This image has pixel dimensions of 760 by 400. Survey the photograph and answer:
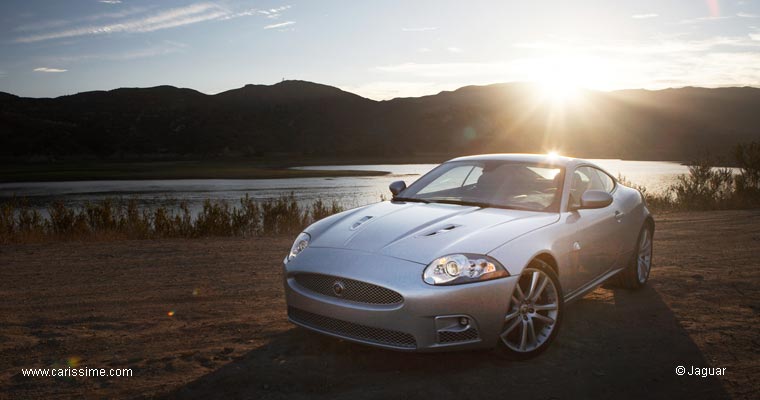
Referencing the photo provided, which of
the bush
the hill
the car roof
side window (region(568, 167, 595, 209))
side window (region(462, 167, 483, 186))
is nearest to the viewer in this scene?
side window (region(568, 167, 595, 209))

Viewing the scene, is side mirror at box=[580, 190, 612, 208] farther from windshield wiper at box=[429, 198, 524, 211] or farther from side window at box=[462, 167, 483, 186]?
side window at box=[462, 167, 483, 186]

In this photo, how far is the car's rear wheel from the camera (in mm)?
4309

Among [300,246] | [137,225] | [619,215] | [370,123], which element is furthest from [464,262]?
[370,123]

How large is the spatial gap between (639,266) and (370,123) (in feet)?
351

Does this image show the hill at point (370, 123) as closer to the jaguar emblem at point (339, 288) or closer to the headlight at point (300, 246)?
the headlight at point (300, 246)

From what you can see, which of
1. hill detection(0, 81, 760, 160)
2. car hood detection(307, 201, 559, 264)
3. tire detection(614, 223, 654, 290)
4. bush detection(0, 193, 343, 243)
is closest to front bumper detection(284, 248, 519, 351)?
car hood detection(307, 201, 559, 264)

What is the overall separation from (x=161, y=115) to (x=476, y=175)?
110854 millimetres

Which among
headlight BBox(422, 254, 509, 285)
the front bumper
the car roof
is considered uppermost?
the car roof

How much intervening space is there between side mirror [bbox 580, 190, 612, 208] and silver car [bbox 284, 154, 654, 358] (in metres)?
0.02

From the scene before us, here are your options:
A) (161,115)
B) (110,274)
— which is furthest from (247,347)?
(161,115)

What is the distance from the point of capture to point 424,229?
4.45 metres

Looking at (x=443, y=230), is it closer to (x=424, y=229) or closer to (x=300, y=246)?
(x=424, y=229)

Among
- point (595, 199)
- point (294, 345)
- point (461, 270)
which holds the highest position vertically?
point (595, 199)

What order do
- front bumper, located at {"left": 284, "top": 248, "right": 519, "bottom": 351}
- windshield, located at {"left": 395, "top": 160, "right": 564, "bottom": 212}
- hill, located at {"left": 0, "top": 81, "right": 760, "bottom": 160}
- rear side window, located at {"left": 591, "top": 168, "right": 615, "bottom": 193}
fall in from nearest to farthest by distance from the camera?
front bumper, located at {"left": 284, "top": 248, "right": 519, "bottom": 351} → windshield, located at {"left": 395, "top": 160, "right": 564, "bottom": 212} → rear side window, located at {"left": 591, "top": 168, "right": 615, "bottom": 193} → hill, located at {"left": 0, "top": 81, "right": 760, "bottom": 160}
